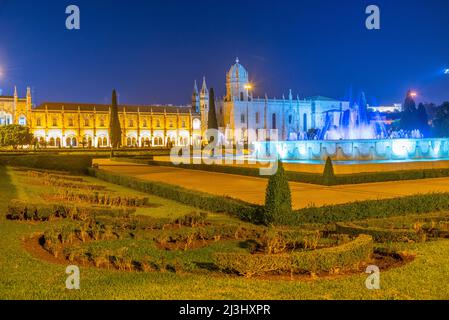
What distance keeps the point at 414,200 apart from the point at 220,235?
15.4 feet

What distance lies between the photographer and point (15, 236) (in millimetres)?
8203

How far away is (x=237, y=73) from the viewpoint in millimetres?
74875

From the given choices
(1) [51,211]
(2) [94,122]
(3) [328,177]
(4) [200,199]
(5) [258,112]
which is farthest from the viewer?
(5) [258,112]

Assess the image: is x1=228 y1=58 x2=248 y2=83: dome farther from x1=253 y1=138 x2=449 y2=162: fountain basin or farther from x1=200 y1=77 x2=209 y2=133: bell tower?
x1=253 y1=138 x2=449 y2=162: fountain basin

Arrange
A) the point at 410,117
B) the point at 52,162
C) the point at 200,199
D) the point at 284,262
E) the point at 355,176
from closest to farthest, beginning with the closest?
the point at 284,262 < the point at 200,199 < the point at 355,176 < the point at 52,162 < the point at 410,117

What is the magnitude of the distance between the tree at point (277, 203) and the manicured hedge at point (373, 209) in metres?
0.17

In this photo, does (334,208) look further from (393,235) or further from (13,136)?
(13,136)

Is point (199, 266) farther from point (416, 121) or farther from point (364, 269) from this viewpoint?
point (416, 121)

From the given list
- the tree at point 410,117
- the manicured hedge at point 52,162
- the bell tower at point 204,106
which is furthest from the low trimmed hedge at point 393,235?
the bell tower at point 204,106

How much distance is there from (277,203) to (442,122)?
148 feet

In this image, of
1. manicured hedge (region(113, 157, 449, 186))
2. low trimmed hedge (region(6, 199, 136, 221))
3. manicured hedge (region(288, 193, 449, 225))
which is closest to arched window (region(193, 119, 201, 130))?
manicured hedge (region(113, 157, 449, 186))

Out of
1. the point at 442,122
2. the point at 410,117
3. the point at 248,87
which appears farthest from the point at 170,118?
the point at 410,117

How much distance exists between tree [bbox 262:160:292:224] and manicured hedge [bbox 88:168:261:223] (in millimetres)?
380
